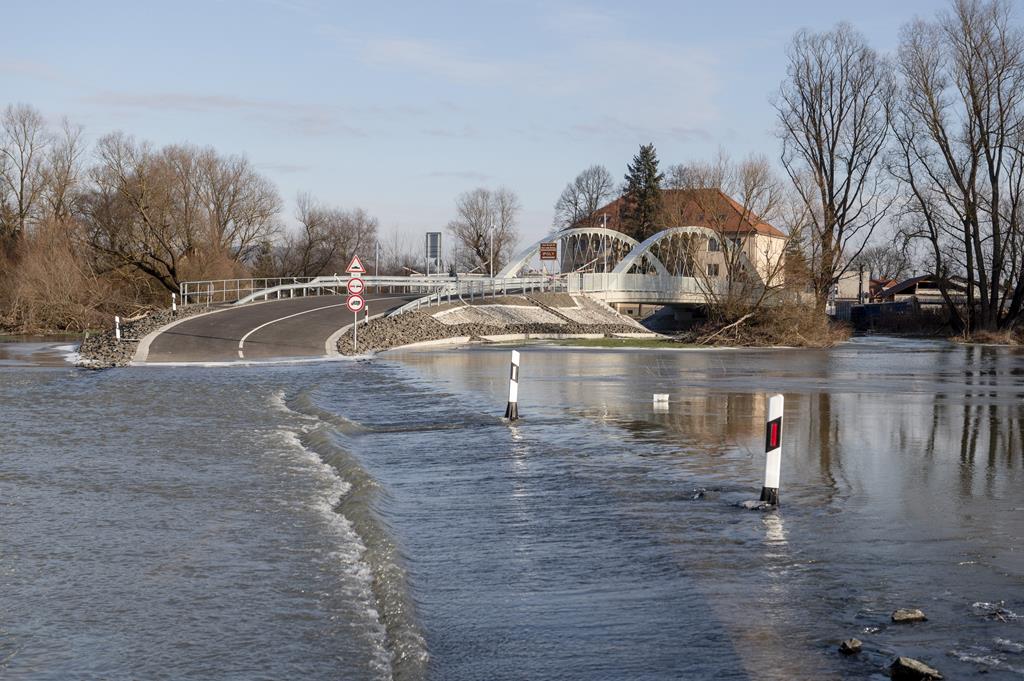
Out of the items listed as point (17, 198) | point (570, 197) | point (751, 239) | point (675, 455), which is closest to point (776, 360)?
point (751, 239)

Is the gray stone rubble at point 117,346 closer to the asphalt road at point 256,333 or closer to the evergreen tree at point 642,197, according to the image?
the asphalt road at point 256,333

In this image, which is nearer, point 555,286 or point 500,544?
point 500,544

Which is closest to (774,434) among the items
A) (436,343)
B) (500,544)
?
(500,544)

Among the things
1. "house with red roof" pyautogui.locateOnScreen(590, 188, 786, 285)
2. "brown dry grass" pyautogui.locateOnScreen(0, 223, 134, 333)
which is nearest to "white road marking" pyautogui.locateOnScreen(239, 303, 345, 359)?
"brown dry grass" pyautogui.locateOnScreen(0, 223, 134, 333)

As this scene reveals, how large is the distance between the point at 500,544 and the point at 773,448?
108 inches

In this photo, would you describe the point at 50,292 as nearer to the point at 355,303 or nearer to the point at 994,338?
the point at 355,303

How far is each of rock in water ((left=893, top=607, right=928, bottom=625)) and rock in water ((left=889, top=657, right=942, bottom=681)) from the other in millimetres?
821

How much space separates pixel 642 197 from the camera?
340 ft

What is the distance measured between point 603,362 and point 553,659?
90.2 feet

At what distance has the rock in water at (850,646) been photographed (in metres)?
5.61

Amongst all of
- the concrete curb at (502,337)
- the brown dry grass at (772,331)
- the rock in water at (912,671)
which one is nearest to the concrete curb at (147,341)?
the concrete curb at (502,337)

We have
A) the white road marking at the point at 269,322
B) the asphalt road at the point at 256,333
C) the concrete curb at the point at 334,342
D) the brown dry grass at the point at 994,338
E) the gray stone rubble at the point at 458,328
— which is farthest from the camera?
the brown dry grass at the point at 994,338

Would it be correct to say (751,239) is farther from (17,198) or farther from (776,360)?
(17,198)

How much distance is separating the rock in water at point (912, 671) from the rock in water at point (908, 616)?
0.82 m
